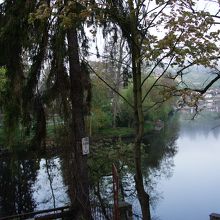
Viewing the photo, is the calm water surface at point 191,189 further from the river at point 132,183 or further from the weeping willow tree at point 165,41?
the weeping willow tree at point 165,41

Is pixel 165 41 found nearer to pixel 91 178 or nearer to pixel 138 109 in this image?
pixel 138 109

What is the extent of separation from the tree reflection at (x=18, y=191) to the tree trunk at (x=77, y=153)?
20.2 ft

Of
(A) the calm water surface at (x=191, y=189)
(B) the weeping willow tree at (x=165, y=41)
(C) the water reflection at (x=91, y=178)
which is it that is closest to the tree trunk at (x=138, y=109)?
(B) the weeping willow tree at (x=165, y=41)

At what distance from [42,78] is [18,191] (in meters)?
14.4

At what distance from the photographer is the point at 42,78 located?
330 inches

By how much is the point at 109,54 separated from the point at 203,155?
2480 cm

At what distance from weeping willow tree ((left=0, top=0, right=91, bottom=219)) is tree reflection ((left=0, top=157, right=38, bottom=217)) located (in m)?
6.22

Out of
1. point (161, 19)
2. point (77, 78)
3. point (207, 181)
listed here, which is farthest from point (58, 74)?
point (207, 181)

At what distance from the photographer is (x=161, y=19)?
19.7ft

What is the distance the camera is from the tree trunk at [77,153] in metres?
8.80

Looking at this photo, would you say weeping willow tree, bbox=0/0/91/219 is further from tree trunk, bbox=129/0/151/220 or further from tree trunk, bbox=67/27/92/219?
tree trunk, bbox=129/0/151/220

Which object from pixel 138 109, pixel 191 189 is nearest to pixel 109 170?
pixel 138 109

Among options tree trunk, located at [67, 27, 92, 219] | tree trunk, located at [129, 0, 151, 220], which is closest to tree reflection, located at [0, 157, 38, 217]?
tree trunk, located at [67, 27, 92, 219]

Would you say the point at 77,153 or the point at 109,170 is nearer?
the point at 77,153
